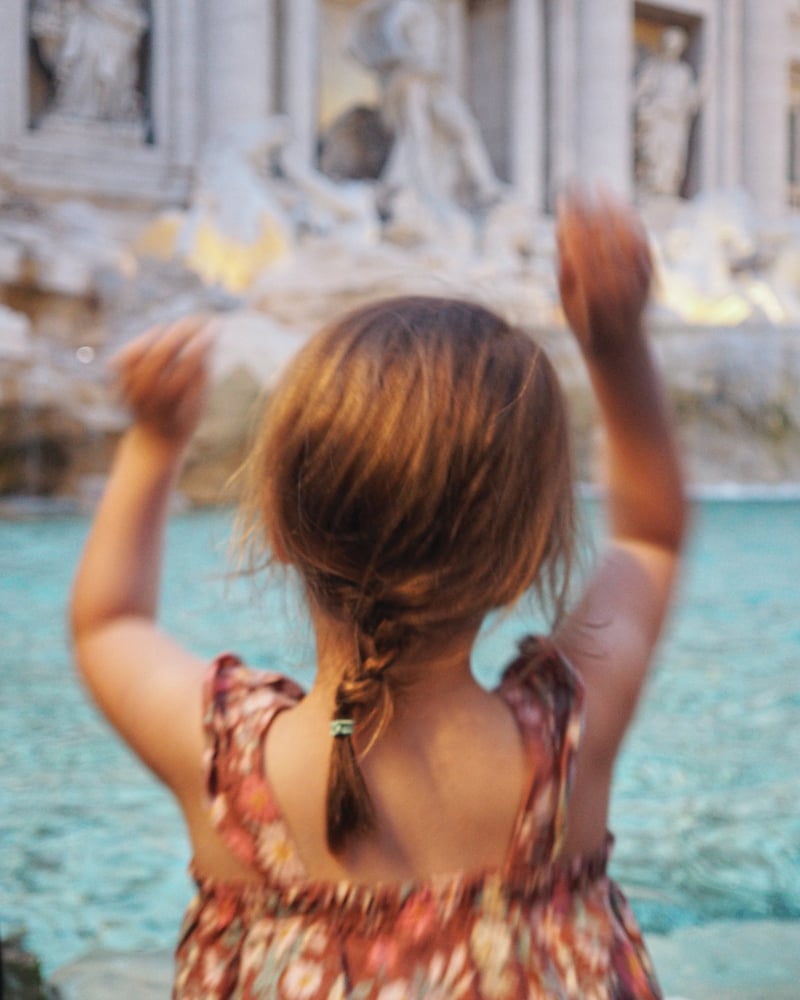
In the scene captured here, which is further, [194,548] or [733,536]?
[733,536]

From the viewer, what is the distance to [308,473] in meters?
0.60

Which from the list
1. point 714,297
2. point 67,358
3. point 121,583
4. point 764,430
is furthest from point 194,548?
point 714,297

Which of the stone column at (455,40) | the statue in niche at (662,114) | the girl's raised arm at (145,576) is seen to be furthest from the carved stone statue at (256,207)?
the girl's raised arm at (145,576)

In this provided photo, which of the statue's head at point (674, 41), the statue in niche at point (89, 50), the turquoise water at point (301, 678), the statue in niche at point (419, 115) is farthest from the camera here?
the statue's head at point (674, 41)

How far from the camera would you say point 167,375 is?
667 mm

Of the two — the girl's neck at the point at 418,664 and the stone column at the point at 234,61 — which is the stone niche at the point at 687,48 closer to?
the stone column at the point at 234,61

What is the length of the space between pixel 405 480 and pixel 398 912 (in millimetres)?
231

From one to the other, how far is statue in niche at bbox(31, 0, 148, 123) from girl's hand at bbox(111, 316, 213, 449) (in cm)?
1083

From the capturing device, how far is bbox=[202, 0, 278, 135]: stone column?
11047 mm

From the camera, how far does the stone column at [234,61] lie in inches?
435

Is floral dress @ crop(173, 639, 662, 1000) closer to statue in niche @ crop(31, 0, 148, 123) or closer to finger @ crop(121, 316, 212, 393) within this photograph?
finger @ crop(121, 316, 212, 393)

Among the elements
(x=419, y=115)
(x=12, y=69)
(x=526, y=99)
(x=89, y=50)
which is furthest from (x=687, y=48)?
(x=12, y=69)

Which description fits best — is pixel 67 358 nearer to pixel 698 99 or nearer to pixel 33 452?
pixel 33 452

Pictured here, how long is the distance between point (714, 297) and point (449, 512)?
12415 millimetres
